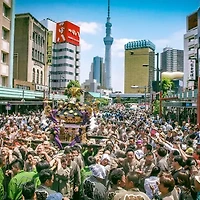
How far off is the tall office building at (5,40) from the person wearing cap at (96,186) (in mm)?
38149

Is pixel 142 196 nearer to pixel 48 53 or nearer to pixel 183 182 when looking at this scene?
pixel 183 182

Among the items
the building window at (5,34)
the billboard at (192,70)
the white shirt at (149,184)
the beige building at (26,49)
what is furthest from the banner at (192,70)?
the beige building at (26,49)

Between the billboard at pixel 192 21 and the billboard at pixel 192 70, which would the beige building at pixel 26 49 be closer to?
the billboard at pixel 192 21

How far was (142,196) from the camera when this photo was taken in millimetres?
4203

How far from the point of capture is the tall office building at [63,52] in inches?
3944

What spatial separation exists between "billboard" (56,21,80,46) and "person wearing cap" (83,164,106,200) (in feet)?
316

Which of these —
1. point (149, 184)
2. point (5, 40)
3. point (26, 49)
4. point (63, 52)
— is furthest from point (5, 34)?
point (63, 52)

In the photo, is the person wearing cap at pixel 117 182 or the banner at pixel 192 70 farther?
the banner at pixel 192 70

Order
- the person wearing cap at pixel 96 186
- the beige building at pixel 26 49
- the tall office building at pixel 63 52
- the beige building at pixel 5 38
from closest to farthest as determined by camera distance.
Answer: the person wearing cap at pixel 96 186 < the beige building at pixel 5 38 < the beige building at pixel 26 49 < the tall office building at pixel 63 52

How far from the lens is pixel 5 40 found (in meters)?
42.0

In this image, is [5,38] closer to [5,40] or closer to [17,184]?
[5,40]

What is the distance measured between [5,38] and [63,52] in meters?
59.8

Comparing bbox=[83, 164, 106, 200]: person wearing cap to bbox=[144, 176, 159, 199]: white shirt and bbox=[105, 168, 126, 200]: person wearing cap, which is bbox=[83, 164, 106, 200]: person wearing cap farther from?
bbox=[144, 176, 159, 199]: white shirt

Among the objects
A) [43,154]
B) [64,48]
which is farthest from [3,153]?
[64,48]
